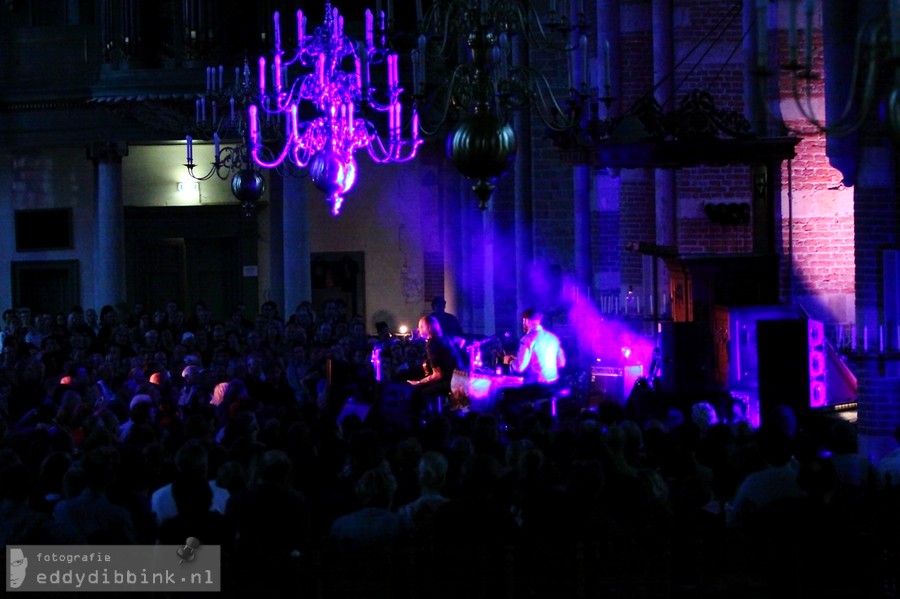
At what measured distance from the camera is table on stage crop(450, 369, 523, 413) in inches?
593

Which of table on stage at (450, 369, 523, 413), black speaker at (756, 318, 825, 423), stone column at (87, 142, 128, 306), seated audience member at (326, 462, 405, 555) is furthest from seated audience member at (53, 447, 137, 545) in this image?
stone column at (87, 142, 128, 306)

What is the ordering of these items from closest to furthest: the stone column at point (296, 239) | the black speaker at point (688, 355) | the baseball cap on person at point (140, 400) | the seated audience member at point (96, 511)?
the seated audience member at point (96, 511), the baseball cap on person at point (140, 400), the black speaker at point (688, 355), the stone column at point (296, 239)

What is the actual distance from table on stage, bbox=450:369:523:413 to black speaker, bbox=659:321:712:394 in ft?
4.73

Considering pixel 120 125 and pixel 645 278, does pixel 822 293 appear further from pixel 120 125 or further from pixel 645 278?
pixel 120 125

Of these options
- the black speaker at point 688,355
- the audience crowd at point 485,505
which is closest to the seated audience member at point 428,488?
the audience crowd at point 485,505

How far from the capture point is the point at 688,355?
1486 cm

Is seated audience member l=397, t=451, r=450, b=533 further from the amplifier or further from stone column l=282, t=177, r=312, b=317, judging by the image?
stone column l=282, t=177, r=312, b=317

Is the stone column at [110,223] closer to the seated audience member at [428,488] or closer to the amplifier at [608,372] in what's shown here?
the amplifier at [608,372]

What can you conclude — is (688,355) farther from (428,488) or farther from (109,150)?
(109,150)

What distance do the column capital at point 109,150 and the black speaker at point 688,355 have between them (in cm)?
1335

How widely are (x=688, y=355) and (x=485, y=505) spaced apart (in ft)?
26.6

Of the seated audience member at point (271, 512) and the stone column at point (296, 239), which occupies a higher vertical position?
the stone column at point (296, 239)

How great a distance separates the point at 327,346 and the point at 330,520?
907cm

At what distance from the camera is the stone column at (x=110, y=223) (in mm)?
25500
